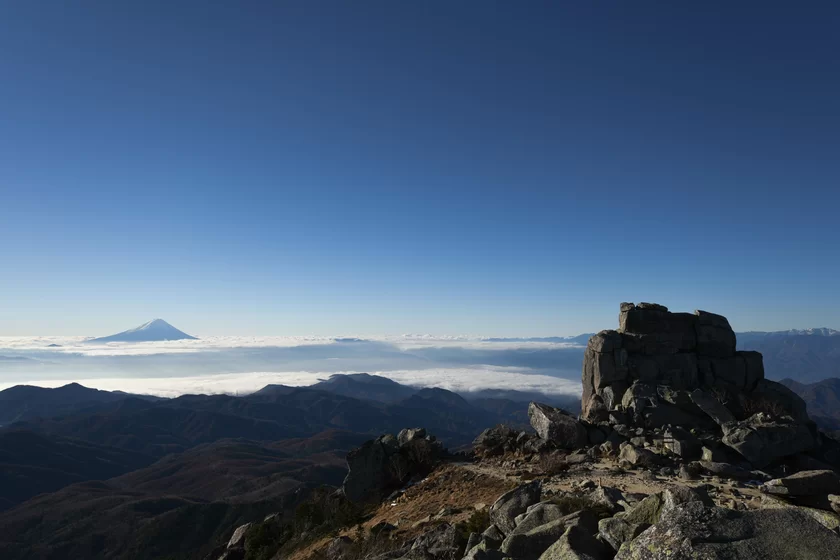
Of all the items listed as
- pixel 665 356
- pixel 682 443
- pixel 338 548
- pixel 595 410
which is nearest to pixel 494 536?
pixel 338 548

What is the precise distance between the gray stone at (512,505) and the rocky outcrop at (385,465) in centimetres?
1810

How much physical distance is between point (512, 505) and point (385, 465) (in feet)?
70.9

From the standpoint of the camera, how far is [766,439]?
91.1 feet

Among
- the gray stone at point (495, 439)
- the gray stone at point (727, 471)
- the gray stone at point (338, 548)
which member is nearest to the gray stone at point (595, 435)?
the gray stone at point (495, 439)

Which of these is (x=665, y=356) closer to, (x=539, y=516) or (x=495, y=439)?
(x=495, y=439)

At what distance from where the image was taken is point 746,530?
28.5 ft

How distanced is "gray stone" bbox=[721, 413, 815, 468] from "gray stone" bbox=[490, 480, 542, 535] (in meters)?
16.9

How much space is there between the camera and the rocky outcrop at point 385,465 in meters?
36.2

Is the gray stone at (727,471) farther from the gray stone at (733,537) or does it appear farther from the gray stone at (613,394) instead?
the gray stone at (733,537)

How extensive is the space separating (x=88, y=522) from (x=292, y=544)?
18783cm

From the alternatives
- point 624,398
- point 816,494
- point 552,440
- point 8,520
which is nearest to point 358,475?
point 552,440

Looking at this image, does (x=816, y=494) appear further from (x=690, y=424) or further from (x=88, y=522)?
(x=88, y=522)

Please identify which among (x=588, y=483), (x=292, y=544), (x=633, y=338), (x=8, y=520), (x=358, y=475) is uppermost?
(x=633, y=338)

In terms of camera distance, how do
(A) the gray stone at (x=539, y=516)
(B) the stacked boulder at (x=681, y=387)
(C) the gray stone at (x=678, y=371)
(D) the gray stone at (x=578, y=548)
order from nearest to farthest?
1. (D) the gray stone at (x=578, y=548)
2. (A) the gray stone at (x=539, y=516)
3. (B) the stacked boulder at (x=681, y=387)
4. (C) the gray stone at (x=678, y=371)
